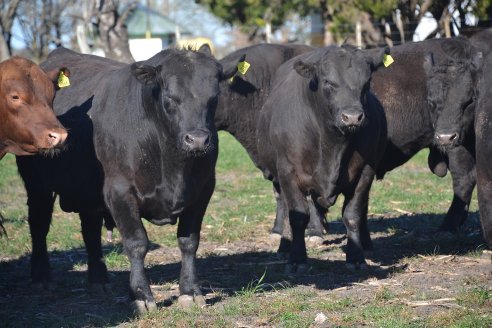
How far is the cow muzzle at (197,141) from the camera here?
6.69 meters

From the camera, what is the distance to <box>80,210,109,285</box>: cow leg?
804 cm

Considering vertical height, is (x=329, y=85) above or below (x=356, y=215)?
above

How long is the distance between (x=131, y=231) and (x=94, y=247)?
44.7 inches

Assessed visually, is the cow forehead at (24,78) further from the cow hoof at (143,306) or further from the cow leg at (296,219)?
the cow leg at (296,219)

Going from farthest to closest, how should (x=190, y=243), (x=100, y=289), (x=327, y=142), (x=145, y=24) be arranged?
(x=145, y=24) < (x=327, y=142) < (x=100, y=289) < (x=190, y=243)

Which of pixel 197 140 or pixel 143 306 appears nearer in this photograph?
pixel 197 140

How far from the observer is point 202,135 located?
6.71 m

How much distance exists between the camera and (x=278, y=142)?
8719 millimetres

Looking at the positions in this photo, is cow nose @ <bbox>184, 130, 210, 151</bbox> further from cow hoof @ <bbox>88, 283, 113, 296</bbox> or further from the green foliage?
the green foliage

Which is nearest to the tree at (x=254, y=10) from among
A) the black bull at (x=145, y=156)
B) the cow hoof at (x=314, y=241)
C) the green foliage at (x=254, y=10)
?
the green foliage at (x=254, y=10)

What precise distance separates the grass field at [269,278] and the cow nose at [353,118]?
1.44 m

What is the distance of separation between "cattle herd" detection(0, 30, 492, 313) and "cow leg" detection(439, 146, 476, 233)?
0.02 meters

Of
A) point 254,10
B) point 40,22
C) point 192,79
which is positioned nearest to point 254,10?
point 254,10

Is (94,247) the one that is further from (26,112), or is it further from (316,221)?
(316,221)
